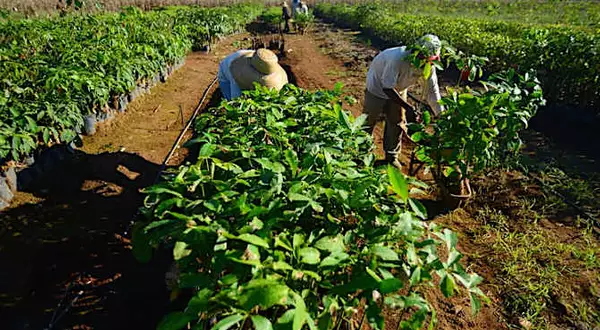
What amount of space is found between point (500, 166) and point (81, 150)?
5.33 m

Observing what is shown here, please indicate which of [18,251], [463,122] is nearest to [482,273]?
[463,122]

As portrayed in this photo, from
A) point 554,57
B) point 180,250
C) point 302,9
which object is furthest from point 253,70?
point 302,9

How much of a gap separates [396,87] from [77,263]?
11.5 ft

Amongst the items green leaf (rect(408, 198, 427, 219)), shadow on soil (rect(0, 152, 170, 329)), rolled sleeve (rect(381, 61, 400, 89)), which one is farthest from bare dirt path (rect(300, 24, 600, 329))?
shadow on soil (rect(0, 152, 170, 329))

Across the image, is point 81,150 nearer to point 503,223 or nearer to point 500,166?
point 503,223

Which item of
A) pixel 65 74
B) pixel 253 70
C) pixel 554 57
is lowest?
pixel 65 74

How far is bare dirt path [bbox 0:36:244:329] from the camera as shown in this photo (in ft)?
7.79

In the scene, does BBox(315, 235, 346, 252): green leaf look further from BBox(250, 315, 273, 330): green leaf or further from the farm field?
BBox(250, 315, 273, 330): green leaf

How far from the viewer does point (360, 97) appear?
7043 mm

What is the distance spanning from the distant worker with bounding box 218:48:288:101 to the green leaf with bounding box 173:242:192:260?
2653 millimetres

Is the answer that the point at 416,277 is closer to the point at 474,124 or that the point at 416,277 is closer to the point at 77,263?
the point at 474,124

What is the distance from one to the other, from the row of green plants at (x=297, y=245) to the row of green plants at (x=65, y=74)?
295 centimetres

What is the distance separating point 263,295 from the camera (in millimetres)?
918

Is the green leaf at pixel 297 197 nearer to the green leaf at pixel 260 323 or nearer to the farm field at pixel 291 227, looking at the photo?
the farm field at pixel 291 227
